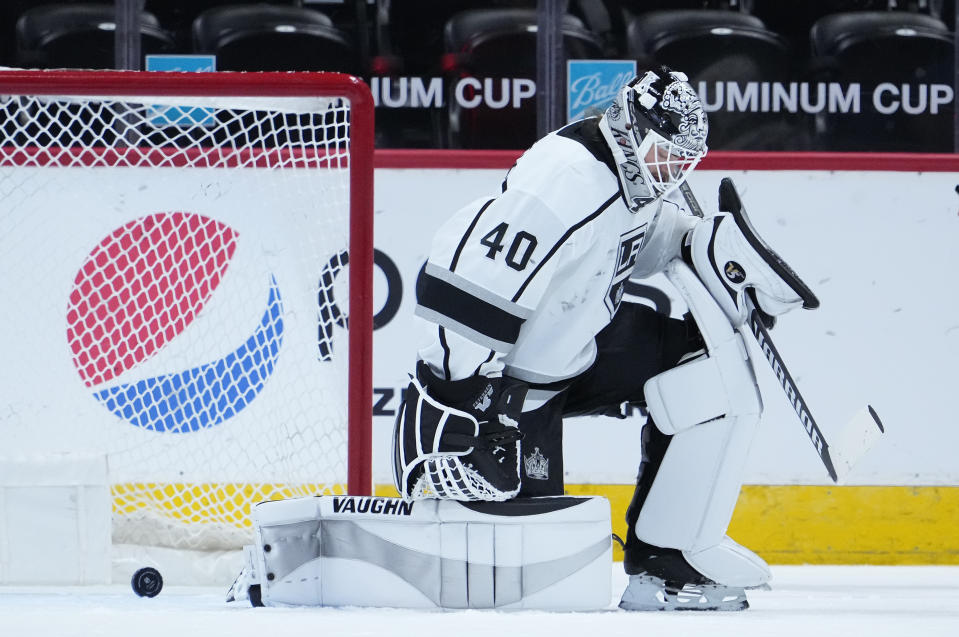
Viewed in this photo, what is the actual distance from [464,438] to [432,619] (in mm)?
273

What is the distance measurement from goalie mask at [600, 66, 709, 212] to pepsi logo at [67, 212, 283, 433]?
953 mm

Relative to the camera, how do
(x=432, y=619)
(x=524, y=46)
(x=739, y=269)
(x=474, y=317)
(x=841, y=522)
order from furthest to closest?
1. (x=524, y=46)
2. (x=841, y=522)
3. (x=739, y=269)
4. (x=474, y=317)
5. (x=432, y=619)

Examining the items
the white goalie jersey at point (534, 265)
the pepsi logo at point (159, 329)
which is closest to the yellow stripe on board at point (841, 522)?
the pepsi logo at point (159, 329)

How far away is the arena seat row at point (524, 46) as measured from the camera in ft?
10.8

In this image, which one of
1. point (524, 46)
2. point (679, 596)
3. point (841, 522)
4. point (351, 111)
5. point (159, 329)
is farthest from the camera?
point (524, 46)

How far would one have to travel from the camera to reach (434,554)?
1.84 metres

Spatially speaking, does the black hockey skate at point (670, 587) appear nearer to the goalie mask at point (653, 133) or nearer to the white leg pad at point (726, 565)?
the white leg pad at point (726, 565)

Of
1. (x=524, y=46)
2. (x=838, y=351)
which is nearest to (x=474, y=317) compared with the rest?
(x=838, y=351)

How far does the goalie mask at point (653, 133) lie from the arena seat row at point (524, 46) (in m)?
1.36

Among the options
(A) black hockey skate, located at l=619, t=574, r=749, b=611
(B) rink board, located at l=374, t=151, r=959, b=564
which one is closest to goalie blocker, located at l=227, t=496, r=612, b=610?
(A) black hockey skate, located at l=619, t=574, r=749, b=611

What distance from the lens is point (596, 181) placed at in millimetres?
1913

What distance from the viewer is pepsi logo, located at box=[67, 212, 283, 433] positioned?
2629 mm

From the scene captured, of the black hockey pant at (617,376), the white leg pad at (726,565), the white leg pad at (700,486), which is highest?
the black hockey pant at (617,376)

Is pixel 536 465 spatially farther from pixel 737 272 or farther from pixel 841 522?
pixel 841 522
